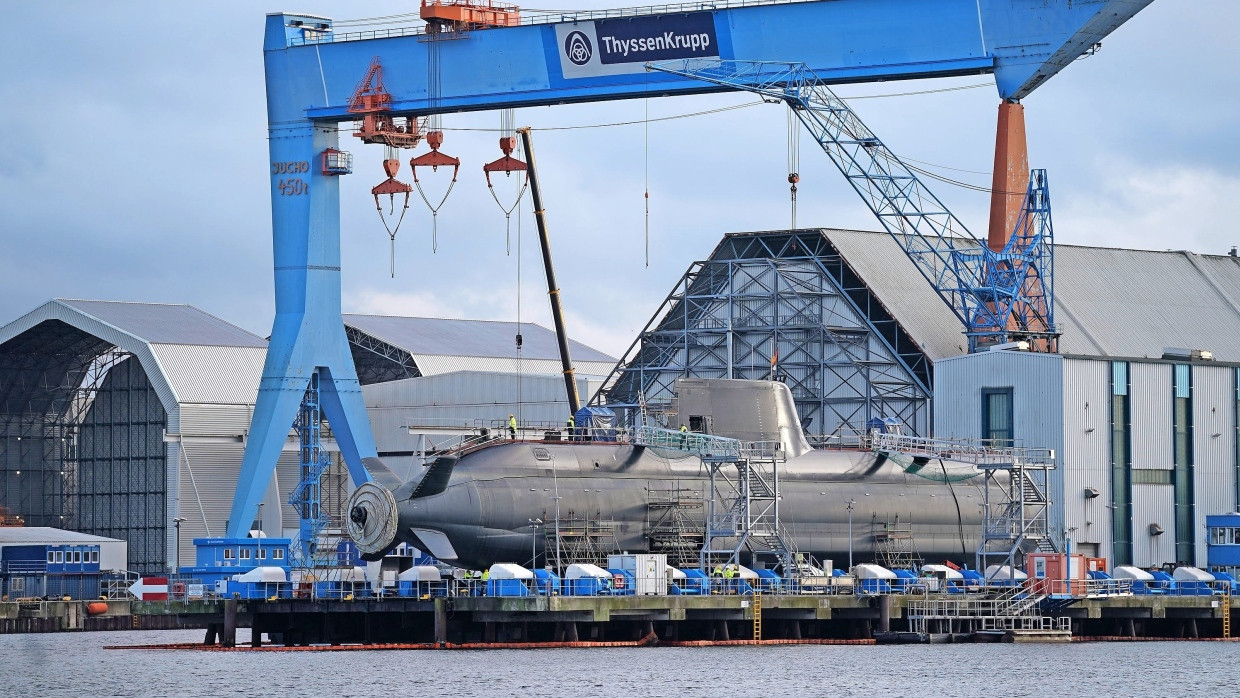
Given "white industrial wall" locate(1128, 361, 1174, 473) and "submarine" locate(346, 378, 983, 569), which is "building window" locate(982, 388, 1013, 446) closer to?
"submarine" locate(346, 378, 983, 569)

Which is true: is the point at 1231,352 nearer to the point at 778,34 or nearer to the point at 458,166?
the point at 778,34

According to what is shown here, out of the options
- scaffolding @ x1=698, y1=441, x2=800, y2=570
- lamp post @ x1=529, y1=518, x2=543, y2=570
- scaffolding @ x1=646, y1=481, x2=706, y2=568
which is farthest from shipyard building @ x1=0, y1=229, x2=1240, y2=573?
scaffolding @ x1=646, y1=481, x2=706, y2=568

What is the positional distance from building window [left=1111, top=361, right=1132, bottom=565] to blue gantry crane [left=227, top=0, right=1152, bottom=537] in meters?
5.34

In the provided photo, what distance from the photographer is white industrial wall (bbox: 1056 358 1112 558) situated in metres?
78.8

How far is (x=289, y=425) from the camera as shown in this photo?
8150cm

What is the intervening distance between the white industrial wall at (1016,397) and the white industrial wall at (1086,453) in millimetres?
252

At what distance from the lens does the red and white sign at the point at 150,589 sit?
85519 millimetres

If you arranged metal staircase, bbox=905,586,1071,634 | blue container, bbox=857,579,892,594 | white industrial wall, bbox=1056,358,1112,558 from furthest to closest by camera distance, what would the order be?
white industrial wall, bbox=1056,358,1112,558 < blue container, bbox=857,579,892,594 < metal staircase, bbox=905,586,1071,634

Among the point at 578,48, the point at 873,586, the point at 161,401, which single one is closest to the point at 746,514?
the point at 873,586

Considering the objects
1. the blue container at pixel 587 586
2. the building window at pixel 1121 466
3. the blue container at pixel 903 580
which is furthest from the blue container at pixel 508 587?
the building window at pixel 1121 466

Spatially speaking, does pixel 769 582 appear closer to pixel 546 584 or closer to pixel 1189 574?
pixel 546 584

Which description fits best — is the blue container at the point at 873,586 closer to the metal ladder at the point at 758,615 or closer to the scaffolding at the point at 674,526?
the metal ladder at the point at 758,615

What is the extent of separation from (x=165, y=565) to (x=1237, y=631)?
56.5m

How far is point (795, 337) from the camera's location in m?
97.0
